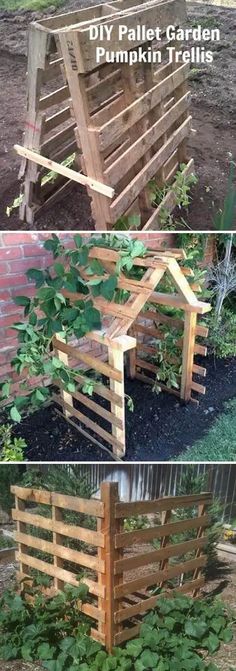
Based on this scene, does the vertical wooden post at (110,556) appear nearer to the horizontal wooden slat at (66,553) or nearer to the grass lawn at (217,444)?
the horizontal wooden slat at (66,553)

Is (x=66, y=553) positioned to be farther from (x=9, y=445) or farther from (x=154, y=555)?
(x=9, y=445)

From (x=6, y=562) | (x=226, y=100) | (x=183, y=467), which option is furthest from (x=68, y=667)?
(x=226, y=100)

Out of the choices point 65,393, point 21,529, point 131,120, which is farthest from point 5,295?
point 21,529

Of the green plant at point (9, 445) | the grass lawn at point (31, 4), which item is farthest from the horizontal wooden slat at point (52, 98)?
the grass lawn at point (31, 4)

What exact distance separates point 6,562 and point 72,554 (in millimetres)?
1614

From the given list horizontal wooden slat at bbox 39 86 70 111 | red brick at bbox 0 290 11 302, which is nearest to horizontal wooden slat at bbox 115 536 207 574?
red brick at bbox 0 290 11 302

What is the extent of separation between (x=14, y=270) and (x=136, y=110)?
0.93 meters

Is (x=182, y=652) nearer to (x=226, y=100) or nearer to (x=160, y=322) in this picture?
(x=160, y=322)

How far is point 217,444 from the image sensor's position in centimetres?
284

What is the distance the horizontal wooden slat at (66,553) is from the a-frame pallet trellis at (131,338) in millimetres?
452

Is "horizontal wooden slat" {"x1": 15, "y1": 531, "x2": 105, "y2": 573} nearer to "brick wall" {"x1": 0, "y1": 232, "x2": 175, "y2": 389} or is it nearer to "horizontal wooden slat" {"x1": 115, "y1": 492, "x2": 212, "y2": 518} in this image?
"horizontal wooden slat" {"x1": 115, "y1": 492, "x2": 212, "y2": 518}

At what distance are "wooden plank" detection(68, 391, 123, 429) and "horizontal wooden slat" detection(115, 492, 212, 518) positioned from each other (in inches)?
12.9

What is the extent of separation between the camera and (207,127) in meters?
4.39

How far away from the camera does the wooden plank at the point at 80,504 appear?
2.33 m
